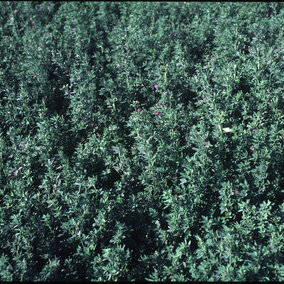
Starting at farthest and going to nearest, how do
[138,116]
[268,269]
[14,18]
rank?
[14,18], [138,116], [268,269]

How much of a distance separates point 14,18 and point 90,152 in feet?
14.4

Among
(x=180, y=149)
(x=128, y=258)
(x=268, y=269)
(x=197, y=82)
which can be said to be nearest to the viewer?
(x=268, y=269)

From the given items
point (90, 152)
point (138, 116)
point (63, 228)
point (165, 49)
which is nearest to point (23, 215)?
point (63, 228)

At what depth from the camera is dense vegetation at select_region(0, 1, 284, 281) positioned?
342 cm

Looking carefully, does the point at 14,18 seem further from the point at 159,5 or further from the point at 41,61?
the point at 159,5

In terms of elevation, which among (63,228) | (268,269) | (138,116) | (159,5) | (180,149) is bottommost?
(268,269)

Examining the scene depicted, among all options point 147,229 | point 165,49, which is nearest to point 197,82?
point 165,49

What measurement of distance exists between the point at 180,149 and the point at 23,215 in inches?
70.8

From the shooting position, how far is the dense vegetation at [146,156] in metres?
3.42

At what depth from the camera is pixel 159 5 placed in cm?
734

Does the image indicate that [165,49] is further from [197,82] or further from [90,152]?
[90,152]

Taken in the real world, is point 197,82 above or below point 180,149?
above

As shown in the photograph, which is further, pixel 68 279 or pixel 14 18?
pixel 14 18

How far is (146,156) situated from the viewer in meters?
4.02
